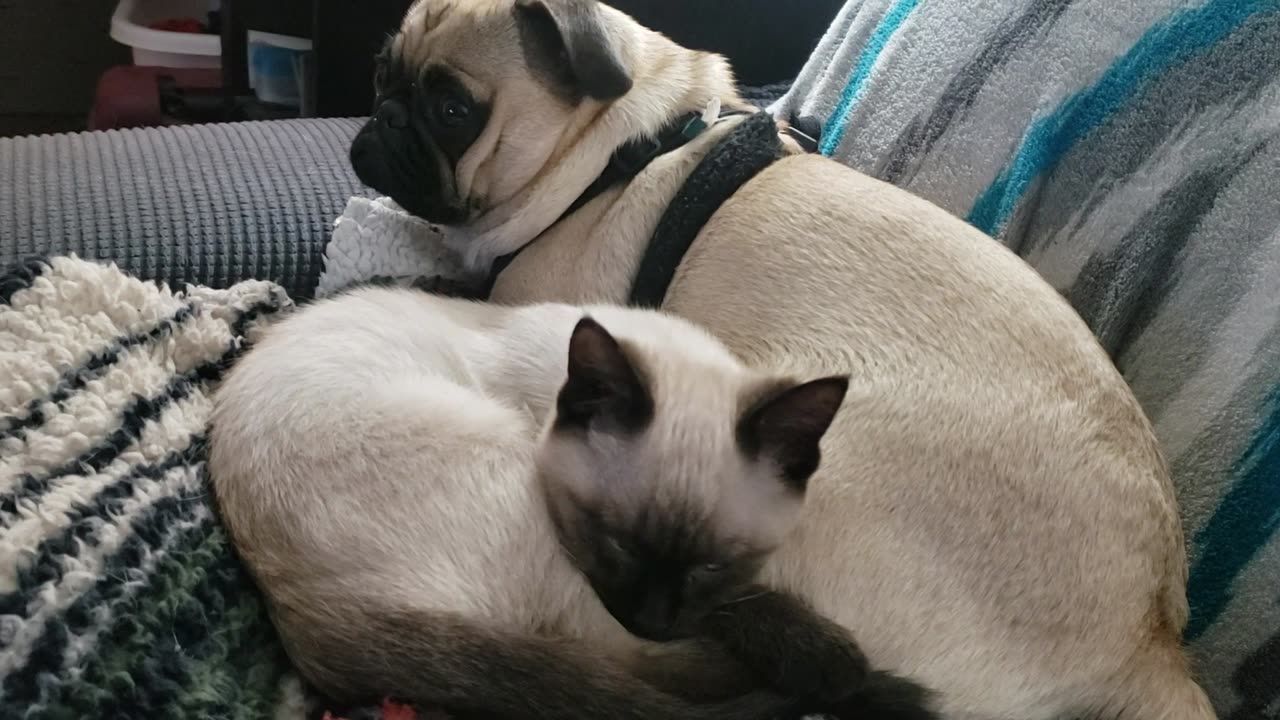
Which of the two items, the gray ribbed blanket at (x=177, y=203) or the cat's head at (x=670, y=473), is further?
the gray ribbed blanket at (x=177, y=203)

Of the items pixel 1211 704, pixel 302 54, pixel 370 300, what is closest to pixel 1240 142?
pixel 1211 704

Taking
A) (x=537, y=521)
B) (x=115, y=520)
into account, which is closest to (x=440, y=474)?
(x=537, y=521)

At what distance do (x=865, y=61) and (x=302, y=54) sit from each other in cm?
164

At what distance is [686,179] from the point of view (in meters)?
1.58

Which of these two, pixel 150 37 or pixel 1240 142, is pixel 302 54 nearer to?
pixel 150 37

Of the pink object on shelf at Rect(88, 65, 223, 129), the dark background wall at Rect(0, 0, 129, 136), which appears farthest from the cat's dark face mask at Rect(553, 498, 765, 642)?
the dark background wall at Rect(0, 0, 129, 136)

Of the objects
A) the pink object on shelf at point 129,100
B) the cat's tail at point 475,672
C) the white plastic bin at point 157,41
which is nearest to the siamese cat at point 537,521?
the cat's tail at point 475,672

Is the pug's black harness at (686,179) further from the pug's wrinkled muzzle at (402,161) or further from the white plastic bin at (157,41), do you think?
the white plastic bin at (157,41)

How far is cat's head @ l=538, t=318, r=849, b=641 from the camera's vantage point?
1.12 m

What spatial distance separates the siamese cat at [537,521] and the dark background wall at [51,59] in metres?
2.55

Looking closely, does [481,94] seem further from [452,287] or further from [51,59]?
[51,59]

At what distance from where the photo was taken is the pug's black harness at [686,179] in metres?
1.54

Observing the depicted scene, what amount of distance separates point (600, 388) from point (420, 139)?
0.59 meters

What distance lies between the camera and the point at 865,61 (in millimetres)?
1818
